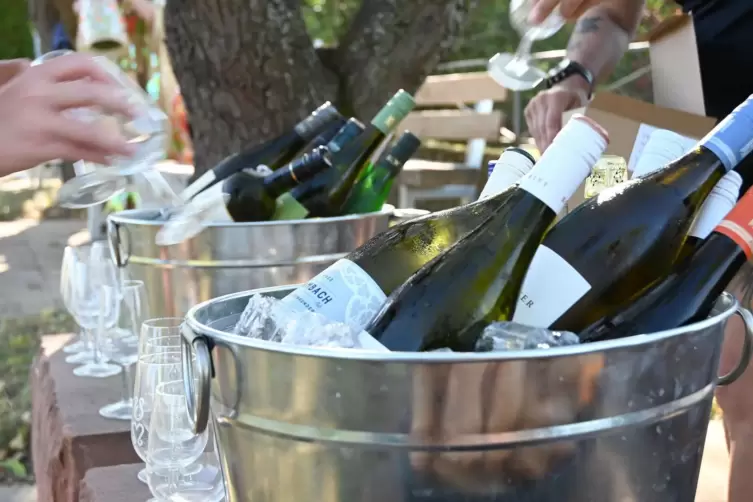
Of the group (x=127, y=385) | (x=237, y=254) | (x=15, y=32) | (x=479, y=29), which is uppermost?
(x=15, y=32)

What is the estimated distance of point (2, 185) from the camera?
10039 millimetres

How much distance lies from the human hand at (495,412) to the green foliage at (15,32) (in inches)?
470

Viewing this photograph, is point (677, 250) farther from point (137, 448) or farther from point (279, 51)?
point (279, 51)

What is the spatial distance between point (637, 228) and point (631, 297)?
87mm

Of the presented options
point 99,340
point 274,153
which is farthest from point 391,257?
point 274,153

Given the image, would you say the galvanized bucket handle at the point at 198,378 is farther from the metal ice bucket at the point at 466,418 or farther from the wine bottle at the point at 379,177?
the wine bottle at the point at 379,177

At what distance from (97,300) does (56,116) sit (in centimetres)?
55

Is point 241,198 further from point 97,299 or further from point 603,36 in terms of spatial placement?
point 603,36

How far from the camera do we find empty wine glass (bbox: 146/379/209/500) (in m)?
0.81

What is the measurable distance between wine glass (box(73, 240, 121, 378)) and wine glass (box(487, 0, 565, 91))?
728 millimetres

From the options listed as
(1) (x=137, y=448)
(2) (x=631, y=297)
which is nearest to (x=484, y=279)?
(2) (x=631, y=297)

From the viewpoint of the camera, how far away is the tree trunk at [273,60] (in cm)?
194

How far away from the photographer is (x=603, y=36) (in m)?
1.42

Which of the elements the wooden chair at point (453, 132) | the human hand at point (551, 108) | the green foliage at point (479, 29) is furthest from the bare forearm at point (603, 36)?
the green foliage at point (479, 29)
